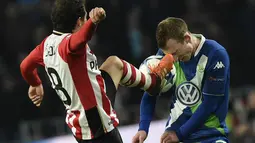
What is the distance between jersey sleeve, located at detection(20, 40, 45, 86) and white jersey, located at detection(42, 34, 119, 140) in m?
0.11

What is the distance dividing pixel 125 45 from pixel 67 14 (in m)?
6.77

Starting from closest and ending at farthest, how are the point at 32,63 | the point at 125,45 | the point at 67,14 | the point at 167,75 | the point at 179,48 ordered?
the point at 67,14 → the point at 179,48 → the point at 32,63 → the point at 167,75 → the point at 125,45

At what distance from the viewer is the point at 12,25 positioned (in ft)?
37.1

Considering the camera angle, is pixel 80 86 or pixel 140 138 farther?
pixel 140 138

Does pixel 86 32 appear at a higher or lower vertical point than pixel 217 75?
higher

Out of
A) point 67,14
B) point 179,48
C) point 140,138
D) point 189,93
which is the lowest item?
point 140,138

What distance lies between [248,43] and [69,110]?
292 inches

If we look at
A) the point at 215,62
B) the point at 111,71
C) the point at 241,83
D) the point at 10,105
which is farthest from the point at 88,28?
the point at 241,83

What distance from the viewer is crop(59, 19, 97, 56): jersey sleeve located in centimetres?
504

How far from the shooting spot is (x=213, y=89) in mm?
5586

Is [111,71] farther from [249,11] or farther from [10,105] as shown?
[249,11]

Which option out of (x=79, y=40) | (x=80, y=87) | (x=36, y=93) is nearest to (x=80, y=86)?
(x=80, y=87)

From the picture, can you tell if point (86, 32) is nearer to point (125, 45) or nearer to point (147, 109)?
point (147, 109)

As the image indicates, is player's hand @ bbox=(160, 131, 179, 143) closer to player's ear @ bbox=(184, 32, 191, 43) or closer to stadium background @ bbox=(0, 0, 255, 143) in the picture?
player's ear @ bbox=(184, 32, 191, 43)
